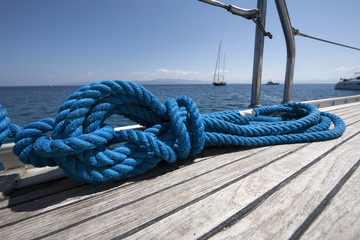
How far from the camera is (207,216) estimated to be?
0.62m

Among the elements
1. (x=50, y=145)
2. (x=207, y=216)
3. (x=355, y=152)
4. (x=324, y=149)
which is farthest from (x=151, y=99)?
(x=355, y=152)

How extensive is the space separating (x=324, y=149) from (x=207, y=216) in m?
0.99

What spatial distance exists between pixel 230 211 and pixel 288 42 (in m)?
2.32

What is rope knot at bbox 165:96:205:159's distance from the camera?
3.03 feet

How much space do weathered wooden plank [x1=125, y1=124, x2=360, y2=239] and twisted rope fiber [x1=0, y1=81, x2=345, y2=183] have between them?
297mm

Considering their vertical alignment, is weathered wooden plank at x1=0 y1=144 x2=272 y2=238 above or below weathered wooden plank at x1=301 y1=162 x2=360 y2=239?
below

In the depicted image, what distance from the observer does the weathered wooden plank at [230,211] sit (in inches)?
22.1

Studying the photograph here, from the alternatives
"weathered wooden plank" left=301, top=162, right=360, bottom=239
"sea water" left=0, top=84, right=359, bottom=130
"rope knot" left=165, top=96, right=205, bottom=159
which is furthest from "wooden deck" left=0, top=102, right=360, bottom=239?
"sea water" left=0, top=84, right=359, bottom=130

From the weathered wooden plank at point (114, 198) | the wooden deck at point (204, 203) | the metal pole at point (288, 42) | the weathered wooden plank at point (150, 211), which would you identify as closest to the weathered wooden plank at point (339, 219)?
the wooden deck at point (204, 203)

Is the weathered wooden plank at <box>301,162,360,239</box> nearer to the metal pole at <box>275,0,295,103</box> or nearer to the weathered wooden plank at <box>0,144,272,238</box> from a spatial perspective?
the weathered wooden plank at <box>0,144,272,238</box>

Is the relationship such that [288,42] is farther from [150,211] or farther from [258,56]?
[150,211]

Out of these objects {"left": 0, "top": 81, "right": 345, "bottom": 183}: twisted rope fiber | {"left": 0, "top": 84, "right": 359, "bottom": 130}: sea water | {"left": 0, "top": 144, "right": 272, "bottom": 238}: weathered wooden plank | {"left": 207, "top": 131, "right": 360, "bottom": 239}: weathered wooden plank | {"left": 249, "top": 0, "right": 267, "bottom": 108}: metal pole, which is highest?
{"left": 249, "top": 0, "right": 267, "bottom": 108}: metal pole

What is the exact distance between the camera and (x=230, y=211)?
636 millimetres

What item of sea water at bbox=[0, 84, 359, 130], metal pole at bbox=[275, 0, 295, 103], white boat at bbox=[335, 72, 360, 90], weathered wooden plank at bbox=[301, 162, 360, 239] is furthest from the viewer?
white boat at bbox=[335, 72, 360, 90]
